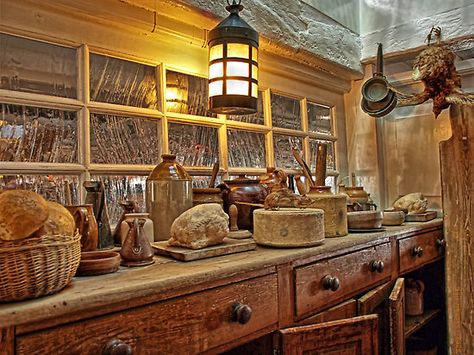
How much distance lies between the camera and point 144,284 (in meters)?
0.81

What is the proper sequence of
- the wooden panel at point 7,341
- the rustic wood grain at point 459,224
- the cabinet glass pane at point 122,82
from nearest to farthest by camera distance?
1. the wooden panel at point 7,341
2. the cabinet glass pane at point 122,82
3. the rustic wood grain at point 459,224

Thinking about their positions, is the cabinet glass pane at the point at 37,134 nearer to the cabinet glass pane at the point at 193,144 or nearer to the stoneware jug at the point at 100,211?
the stoneware jug at the point at 100,211

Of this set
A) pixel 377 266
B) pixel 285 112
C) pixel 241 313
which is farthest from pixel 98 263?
pixel 285 112

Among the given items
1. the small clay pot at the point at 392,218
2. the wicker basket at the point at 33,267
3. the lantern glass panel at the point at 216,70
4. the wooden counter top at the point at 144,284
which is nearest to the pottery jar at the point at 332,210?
the wooden counter top at the point at 144,284

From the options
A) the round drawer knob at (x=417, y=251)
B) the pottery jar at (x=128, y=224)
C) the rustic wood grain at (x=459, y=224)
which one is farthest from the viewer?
the rustic wood grain at (x=459, y=224)

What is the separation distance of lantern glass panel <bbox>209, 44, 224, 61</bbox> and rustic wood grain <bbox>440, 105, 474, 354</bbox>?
3.83 ft

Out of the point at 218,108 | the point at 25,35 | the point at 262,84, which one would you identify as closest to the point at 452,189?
the point at 262,84

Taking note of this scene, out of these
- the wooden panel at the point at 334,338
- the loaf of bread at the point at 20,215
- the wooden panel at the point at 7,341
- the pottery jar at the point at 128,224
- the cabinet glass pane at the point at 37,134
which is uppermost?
the cabinet glass pane at the point at 37,134

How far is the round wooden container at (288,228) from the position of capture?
4.00ft

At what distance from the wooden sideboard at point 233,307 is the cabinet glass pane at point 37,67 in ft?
2.14

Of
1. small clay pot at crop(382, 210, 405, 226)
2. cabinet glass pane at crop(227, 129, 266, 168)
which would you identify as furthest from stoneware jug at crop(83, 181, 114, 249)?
small clay pot at crop(382, 210, 405, 226)

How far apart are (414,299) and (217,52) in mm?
1432

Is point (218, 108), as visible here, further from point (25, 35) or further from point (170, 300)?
point (170, 300)

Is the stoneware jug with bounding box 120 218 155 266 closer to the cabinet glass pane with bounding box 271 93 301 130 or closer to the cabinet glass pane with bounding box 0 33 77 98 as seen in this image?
the cabinet glass pane with bounding box 0 33 77 98
